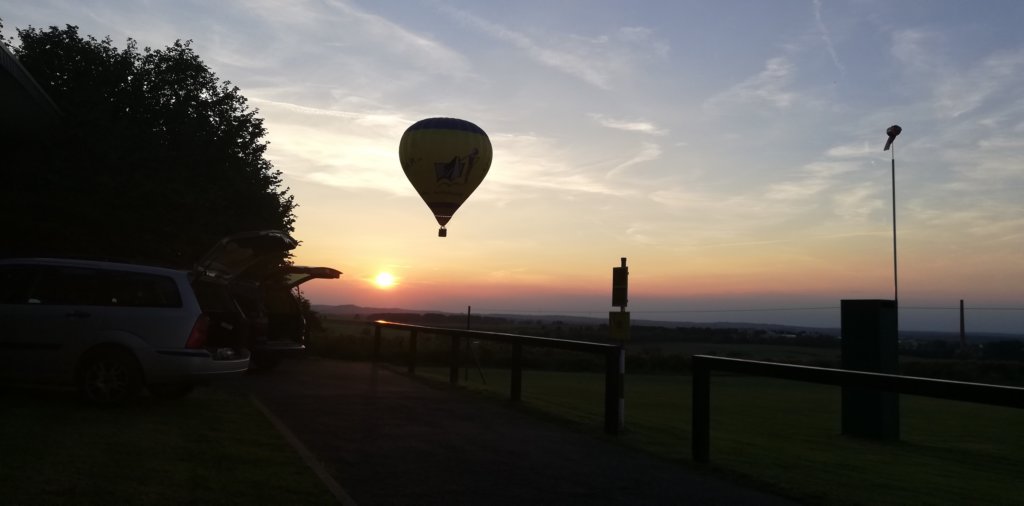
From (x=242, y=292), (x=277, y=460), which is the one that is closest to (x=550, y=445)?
(x=277, y=460)

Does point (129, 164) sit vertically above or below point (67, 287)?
above

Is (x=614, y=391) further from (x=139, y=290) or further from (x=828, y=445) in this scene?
(x=139, y=290)

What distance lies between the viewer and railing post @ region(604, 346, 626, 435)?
33.6 ft

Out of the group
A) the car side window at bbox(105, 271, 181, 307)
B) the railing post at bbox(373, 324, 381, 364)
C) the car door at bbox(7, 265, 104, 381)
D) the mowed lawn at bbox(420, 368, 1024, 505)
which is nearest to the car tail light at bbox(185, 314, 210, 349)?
the car side window at bbox(105, 271, 181, 307)

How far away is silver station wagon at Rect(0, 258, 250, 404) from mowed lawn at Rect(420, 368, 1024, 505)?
4.74m

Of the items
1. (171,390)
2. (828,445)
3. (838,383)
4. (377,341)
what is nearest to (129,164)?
(377,341)

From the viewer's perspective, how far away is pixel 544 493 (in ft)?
22.7

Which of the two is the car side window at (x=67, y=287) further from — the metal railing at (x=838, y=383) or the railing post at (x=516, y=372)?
the metal railing at (x=838, y=383)

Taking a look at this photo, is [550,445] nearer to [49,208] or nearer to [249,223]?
[49,208]

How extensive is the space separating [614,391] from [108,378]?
571cm

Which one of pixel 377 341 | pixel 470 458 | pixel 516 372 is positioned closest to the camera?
pixel 470 458

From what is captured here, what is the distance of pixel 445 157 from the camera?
952 inches

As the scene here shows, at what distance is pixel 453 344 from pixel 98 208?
975 centimetres

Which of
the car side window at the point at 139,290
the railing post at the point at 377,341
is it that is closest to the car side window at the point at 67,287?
the car side window at the point at 139,290
